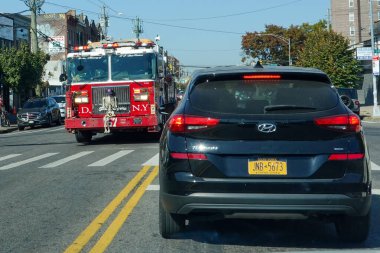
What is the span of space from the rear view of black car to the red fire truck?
12352 mm

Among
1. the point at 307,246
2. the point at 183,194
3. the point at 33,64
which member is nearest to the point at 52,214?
the point at 183,194

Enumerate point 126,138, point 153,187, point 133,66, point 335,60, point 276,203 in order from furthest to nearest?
point 335,60, point 126,138, point 133,66, point 153,187, point 276,203

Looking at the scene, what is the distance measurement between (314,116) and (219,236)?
1805mm

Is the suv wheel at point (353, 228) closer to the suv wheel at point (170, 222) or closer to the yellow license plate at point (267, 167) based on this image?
the yellow license plate at point (267, 167)

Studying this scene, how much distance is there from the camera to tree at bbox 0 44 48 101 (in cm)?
4038

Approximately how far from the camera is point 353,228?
576 centimetres

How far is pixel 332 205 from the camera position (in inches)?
203

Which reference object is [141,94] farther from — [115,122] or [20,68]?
[20,68]

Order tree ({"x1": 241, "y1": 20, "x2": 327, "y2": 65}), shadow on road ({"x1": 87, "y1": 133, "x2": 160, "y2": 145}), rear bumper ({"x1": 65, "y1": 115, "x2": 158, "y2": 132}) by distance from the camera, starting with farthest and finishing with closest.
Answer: tree ({"x1": 241, "y1": 20, "x2": 327, "y2": 65}) < shadow on road ({"x1": 87, "y1": 133, "x2": 160, "y2": 145}) < rear bumper ({"x1": 65, "y1": 115, "x2": 158, "y2": 132})

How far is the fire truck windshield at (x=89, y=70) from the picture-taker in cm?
1805

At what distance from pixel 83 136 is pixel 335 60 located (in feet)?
118

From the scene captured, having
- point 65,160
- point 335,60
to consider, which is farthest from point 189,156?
point 335,60

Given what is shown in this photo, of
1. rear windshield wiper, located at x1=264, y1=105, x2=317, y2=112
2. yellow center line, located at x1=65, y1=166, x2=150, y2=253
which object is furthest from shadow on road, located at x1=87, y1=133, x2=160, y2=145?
rear windshield wiper, located at x1=264, y1=105, x2=317, y2=112

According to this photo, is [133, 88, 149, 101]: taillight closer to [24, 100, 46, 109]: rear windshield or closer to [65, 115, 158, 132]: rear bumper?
[65, 115, 158, 132]: rear bumper
